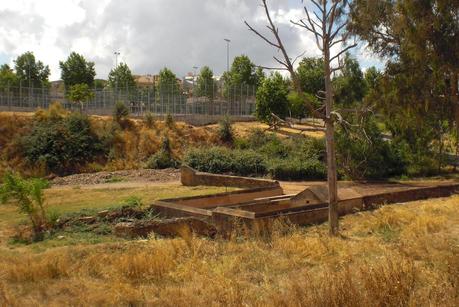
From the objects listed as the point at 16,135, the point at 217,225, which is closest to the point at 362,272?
the point at 217,225

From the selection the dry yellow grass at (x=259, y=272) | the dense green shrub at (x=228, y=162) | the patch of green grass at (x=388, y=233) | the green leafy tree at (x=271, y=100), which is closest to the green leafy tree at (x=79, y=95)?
the green leafy tree at (x=271, y=100)

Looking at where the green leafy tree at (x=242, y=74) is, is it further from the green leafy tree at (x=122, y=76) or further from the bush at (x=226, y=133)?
the bush at (x=226, y=133)

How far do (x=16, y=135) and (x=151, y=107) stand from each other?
16.2 meters

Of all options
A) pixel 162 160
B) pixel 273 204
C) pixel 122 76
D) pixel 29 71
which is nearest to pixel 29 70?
pixel 29 71

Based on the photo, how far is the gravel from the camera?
3062cm

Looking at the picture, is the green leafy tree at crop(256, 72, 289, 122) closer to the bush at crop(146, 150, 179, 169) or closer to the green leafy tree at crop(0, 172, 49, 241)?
the bush at crop(146, 150, 179, 169)

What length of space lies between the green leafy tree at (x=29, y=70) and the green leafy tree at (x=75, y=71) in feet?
11.3

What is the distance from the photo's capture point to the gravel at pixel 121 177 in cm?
3062

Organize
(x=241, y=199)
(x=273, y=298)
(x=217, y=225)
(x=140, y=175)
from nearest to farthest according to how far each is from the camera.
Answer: (x=273, y=298) → (x=217, y=225) → (x=241, y=199) → (x=140, y=175)

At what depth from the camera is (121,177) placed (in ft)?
104

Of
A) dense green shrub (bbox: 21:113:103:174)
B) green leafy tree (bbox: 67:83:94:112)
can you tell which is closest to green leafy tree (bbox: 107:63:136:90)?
green leafy tree (bbox: 67:83:94:112)

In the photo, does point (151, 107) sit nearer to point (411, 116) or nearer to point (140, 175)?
point (140, 175)

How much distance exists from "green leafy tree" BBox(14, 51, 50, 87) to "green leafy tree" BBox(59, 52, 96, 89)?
345 cm

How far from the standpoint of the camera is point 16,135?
37.6 metres
